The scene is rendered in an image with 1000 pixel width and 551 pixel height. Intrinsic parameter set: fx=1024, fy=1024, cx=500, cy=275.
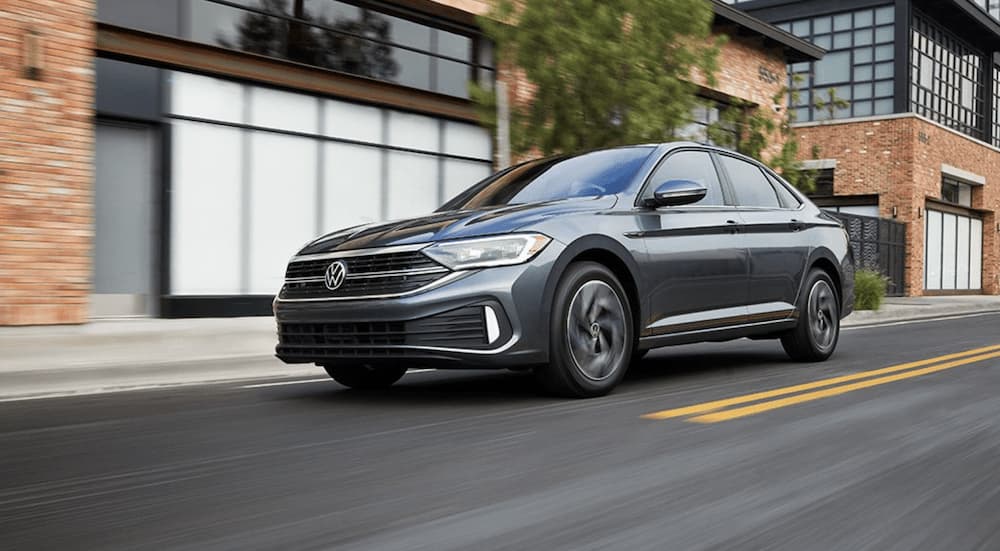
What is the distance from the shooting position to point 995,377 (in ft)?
24.6

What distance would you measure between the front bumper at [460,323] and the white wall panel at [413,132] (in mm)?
9761

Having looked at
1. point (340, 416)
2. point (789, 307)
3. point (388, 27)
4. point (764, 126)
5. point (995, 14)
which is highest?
point (995, 14)

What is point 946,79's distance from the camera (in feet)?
141

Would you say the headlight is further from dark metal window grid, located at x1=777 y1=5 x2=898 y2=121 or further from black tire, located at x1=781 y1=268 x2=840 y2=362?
dark metal window grid, located at x1=777 y1=5 x2=898 y2=121

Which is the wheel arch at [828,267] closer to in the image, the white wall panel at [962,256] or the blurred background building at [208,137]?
the blurred background building at [208,137]

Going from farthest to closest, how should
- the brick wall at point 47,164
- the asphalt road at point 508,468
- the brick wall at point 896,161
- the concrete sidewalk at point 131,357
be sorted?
1. the brick wall at point 896,161
2. the brick wall at point 47,164
3. the concrete sidewalk at point 131,357
4. the asphalt road at point 508,468

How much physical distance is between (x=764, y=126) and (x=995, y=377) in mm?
7990

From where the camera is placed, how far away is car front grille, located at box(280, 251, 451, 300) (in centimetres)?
555

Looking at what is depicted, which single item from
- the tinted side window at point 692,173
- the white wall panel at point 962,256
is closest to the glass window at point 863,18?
the white wall panel at point 962,256

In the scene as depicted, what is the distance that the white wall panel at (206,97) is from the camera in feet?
41.3

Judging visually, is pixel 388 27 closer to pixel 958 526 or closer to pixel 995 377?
pixel 995 377

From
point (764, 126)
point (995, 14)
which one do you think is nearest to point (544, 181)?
point (764, 126)

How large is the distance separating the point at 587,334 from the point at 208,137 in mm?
8364

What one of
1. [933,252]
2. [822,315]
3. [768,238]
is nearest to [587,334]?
[768,238]
